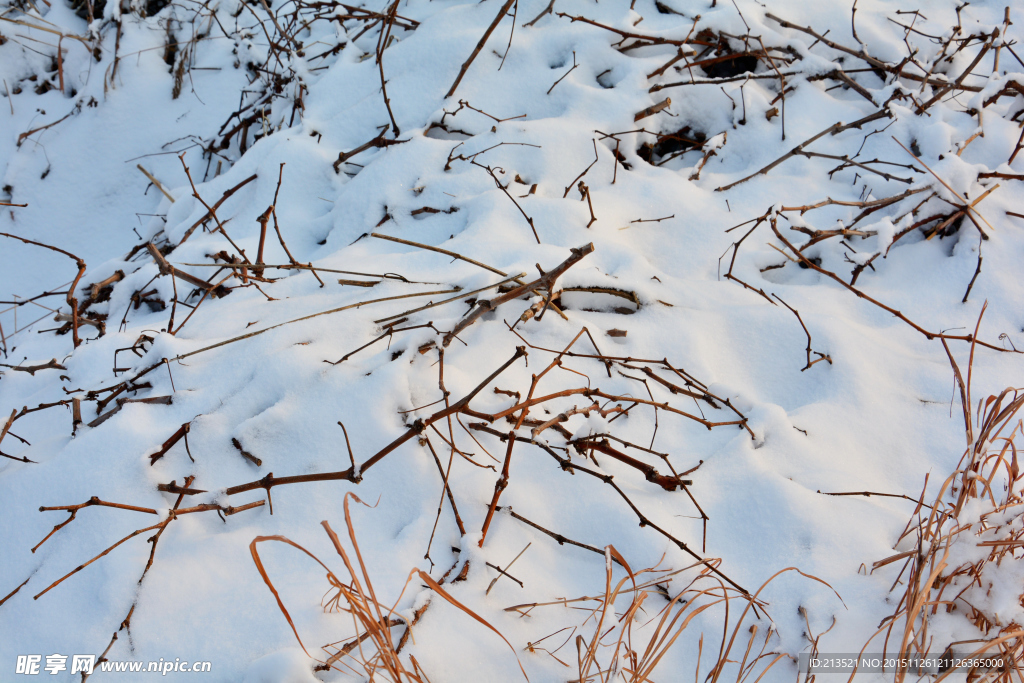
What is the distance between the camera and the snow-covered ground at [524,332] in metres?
1.15

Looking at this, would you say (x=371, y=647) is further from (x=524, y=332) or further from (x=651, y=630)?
(x=524, y=332)

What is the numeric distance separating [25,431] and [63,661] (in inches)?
31.6

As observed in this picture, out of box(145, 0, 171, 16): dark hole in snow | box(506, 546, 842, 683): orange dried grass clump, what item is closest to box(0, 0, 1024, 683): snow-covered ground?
box(506, 546, 842, 683): orange dried grass clump

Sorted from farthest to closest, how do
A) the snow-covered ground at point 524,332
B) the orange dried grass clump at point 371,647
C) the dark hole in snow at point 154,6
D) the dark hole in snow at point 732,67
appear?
the dark hole in snow at point 154,6 < the dark hole in snow at point 732,67 < the snow-covered ground at point 524,332 < the orange dried grass clump at point 371,647

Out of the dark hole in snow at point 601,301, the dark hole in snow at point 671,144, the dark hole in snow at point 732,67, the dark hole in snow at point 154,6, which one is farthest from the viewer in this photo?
the dark hole in snow at point 154,6

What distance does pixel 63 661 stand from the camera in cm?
108

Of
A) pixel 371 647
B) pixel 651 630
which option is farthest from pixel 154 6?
pixel 651 630

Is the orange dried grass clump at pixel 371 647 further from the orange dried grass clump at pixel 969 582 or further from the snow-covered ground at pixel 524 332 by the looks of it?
the orange dried grass clump at pixel 969 582

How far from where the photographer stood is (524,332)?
1.65 metres

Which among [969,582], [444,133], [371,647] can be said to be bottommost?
[371,647]

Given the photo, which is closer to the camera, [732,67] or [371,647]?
[371,647]

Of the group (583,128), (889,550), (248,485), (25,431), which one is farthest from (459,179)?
(889,550)

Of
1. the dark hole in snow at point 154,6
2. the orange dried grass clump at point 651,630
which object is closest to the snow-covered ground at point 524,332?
the orange dried grass clump at point 651,630

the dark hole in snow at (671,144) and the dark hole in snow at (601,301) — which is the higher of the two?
the dark hole in snow at (671,144)
